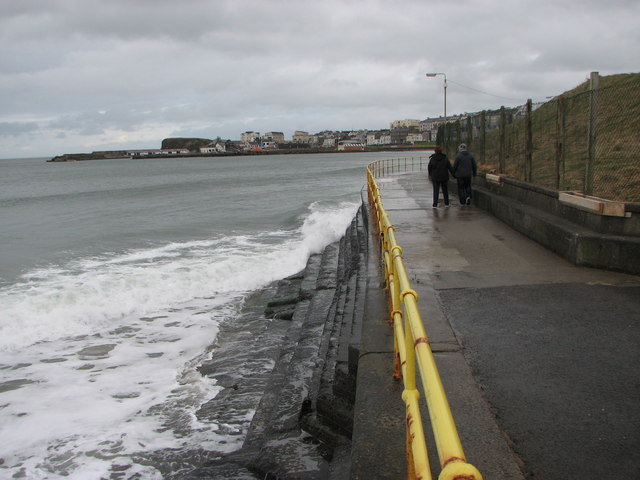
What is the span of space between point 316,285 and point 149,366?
3.77 metres

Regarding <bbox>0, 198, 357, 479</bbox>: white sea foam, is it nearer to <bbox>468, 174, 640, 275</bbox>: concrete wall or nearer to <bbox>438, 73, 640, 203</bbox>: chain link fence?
<bbox>468, 174, 640, 275</bbox>: concrete wall

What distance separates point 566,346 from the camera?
14.4 feet

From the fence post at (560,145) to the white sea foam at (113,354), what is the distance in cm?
665

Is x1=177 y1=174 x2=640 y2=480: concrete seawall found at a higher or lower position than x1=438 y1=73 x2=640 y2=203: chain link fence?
lower

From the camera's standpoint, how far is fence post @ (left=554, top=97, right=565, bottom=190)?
28.2 feet

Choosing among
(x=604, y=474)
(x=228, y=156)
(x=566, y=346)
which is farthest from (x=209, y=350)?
(x=228, y=156)

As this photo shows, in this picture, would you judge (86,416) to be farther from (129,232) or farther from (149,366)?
Answer: (129,232)

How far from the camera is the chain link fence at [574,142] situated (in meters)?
8.05

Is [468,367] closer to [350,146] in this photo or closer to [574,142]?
[574,142]

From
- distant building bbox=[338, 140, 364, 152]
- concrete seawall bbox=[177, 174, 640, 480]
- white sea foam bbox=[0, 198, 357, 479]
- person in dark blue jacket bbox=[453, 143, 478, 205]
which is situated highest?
distant building bbox=[338, 140, 364, 152]

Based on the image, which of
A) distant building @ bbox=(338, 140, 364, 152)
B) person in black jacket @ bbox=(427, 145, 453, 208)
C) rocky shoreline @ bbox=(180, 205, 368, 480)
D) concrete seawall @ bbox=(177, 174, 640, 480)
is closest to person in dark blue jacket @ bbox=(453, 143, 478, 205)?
person in black jacket @ bbox=(427, 145, 453, 208)

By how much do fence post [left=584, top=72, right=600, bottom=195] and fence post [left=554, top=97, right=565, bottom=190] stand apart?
1024mm

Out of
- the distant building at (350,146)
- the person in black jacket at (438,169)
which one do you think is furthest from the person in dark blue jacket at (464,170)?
the distant building at (350,146)

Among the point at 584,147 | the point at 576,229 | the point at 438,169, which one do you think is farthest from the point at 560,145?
the point at 584,147
